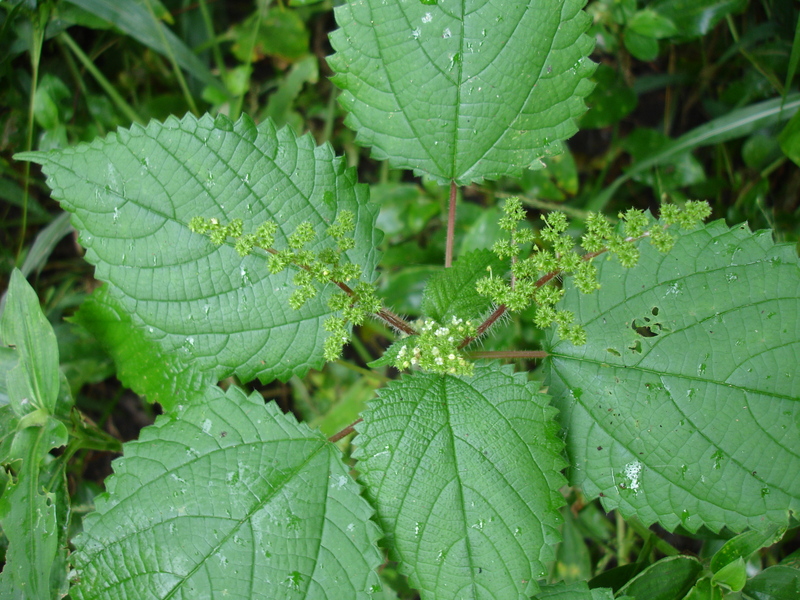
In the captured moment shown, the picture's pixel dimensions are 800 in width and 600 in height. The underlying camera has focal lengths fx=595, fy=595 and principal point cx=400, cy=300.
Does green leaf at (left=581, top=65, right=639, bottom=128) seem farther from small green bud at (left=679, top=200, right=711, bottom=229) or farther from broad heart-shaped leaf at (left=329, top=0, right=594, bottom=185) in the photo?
small green bud at (left=679, top=200, right=711, bottom=229)

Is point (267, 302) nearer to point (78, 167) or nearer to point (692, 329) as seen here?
point (78, 167)

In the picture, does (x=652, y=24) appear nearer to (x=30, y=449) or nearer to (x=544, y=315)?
(x=544, y=315)

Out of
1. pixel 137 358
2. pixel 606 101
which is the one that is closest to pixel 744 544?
pixel 606 101

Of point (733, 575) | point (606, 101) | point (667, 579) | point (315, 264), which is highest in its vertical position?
point (606, 101)

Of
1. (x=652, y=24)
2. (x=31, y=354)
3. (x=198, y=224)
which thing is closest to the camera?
(x=198, y=224)

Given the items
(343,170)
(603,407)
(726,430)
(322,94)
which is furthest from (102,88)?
(726,430)

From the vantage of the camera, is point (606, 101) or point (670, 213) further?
point (606, 101)

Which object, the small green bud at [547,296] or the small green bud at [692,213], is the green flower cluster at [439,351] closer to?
the small green bud at [547,296]

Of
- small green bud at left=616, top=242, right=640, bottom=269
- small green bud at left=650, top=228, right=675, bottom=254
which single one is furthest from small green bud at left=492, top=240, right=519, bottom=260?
small green bud at left=650, top=228, right=675, bottom=254
